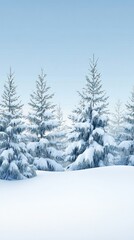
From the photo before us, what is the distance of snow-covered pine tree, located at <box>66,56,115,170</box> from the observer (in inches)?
971

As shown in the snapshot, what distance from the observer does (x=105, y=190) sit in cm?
1433

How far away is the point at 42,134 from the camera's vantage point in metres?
27.5

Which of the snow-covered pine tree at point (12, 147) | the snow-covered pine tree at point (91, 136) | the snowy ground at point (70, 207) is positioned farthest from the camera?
the snow-covered pine tree at point (91, 136)

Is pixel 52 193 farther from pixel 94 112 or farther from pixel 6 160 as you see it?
pixel 94 112

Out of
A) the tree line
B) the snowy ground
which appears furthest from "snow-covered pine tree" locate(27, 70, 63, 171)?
the snowy ground

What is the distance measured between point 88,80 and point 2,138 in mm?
11227

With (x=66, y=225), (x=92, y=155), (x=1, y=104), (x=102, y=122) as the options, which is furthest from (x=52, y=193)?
(x=102, y=122)

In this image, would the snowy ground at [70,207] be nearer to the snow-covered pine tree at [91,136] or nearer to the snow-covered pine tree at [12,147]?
the snow-covered pine tree at [12,147]

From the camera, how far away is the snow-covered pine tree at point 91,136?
24.7m

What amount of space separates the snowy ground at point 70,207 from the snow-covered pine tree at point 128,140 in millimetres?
10226

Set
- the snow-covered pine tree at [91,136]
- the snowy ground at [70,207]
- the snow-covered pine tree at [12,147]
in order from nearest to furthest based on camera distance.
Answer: the snowy ground at [70,207] → the snow-covered pine tree at [12,147] → the snow-covered pine tree at [91,136]

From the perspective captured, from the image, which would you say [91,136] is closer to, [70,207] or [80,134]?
[80,134]

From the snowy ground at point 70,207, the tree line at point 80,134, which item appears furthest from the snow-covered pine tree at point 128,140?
the snowy ground at point 70,207

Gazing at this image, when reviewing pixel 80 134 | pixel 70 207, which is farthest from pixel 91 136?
pixel 70 207
